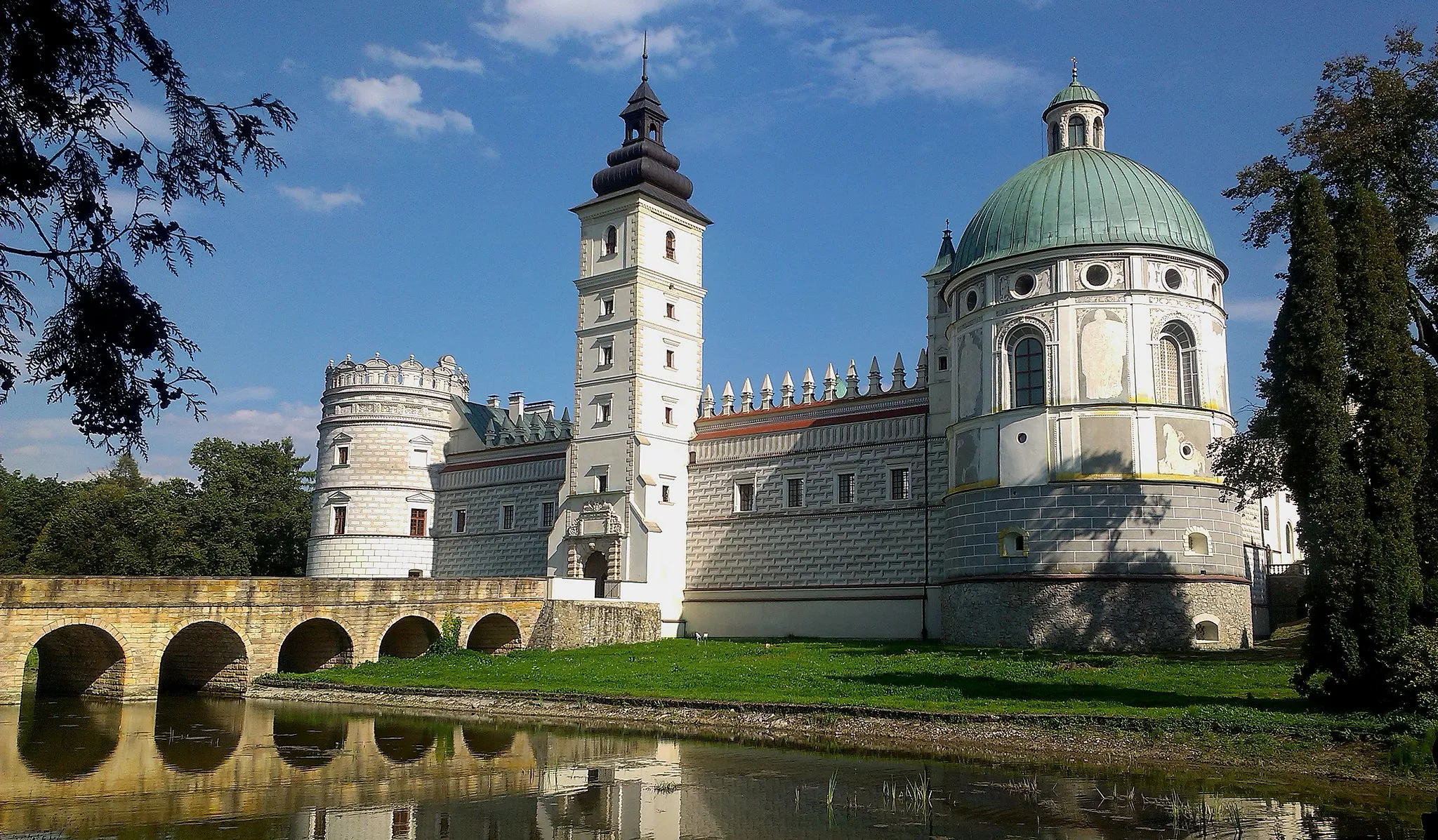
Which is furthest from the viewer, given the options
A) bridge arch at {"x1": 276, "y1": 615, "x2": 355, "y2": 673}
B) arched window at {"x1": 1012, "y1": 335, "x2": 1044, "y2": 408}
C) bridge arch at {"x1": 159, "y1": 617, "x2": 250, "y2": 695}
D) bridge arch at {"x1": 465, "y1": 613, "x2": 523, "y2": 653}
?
bridge arch at {"x1": 465, "y1": 613, "x2": 523, "y2": 653}

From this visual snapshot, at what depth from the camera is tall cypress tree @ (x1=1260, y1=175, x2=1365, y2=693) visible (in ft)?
62.5

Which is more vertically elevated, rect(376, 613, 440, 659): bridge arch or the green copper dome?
the green copper dome

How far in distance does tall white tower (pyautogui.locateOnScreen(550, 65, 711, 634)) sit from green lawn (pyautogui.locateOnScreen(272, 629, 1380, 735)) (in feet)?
19.4

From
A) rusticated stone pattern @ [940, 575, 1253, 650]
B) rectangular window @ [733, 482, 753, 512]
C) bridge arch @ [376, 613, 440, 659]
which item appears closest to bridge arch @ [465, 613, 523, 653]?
bridge arch @ [376, 613, 440, 659]

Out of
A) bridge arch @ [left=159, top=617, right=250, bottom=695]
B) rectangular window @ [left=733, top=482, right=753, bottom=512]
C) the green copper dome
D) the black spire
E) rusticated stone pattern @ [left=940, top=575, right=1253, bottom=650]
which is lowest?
bridge arch @ [left=159, top=617, right=250, bottom=695]

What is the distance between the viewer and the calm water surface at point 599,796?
13.4m

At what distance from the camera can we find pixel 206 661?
33.6m

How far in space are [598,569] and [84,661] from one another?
17843 millimetres

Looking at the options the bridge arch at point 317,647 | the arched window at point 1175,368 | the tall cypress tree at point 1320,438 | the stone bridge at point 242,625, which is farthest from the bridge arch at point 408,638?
the tall cypress tree at point 1320,438

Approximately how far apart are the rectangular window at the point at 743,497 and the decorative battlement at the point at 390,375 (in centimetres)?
1687

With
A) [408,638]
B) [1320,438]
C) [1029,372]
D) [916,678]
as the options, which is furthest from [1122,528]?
[408,638]

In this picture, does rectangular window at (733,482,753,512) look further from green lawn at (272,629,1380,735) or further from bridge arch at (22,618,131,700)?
bridge arch at (22,618,131,700)

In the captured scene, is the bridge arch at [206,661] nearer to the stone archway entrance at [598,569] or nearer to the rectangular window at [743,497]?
the stone archway entrance at [598,569]

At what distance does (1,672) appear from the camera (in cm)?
2773
